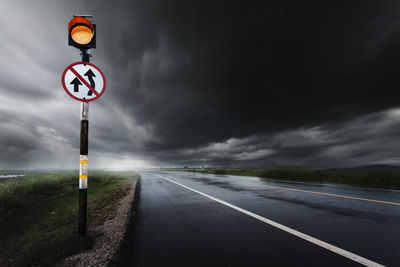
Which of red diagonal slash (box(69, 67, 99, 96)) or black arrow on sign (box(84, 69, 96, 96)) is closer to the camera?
red diagonal slash (box(69, 67, 99, 96))

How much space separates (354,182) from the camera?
12.3m

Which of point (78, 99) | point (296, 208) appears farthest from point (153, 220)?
point (296, 208)

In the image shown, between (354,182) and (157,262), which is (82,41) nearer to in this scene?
(157,262)

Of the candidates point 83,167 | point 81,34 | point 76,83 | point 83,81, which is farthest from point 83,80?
point 83,167

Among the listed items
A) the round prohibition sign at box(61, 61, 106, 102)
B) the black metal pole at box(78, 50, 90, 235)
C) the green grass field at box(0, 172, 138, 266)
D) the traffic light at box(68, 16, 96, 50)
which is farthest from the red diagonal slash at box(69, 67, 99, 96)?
the green grass field at box(0, 172, 138, 266)

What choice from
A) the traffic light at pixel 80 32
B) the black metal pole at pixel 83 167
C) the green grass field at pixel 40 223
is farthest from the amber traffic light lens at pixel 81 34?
the green grass field at pixel 40 223

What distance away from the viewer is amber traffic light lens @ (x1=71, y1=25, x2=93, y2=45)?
3096mm

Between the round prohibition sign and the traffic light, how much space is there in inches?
14.9

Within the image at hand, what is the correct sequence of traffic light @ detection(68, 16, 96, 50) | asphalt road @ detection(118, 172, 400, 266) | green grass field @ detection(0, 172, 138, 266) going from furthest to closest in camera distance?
traffic light @ detection(68, 16, 96, 50) < green grass field @ detection(0, 172, 138, 266) < asphalt road @ detection(118, 172, 400, 266)

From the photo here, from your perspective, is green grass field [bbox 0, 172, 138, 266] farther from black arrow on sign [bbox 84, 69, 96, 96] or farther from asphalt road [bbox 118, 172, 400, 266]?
black arrow on sign [bbox 84, 69, 96, 96]

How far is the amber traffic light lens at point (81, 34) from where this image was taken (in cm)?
310

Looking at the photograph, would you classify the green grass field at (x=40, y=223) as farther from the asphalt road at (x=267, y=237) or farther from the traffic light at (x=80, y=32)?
the traffic light at (x=80, y=32)

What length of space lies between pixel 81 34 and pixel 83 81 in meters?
0.91

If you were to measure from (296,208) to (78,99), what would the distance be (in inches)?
258
